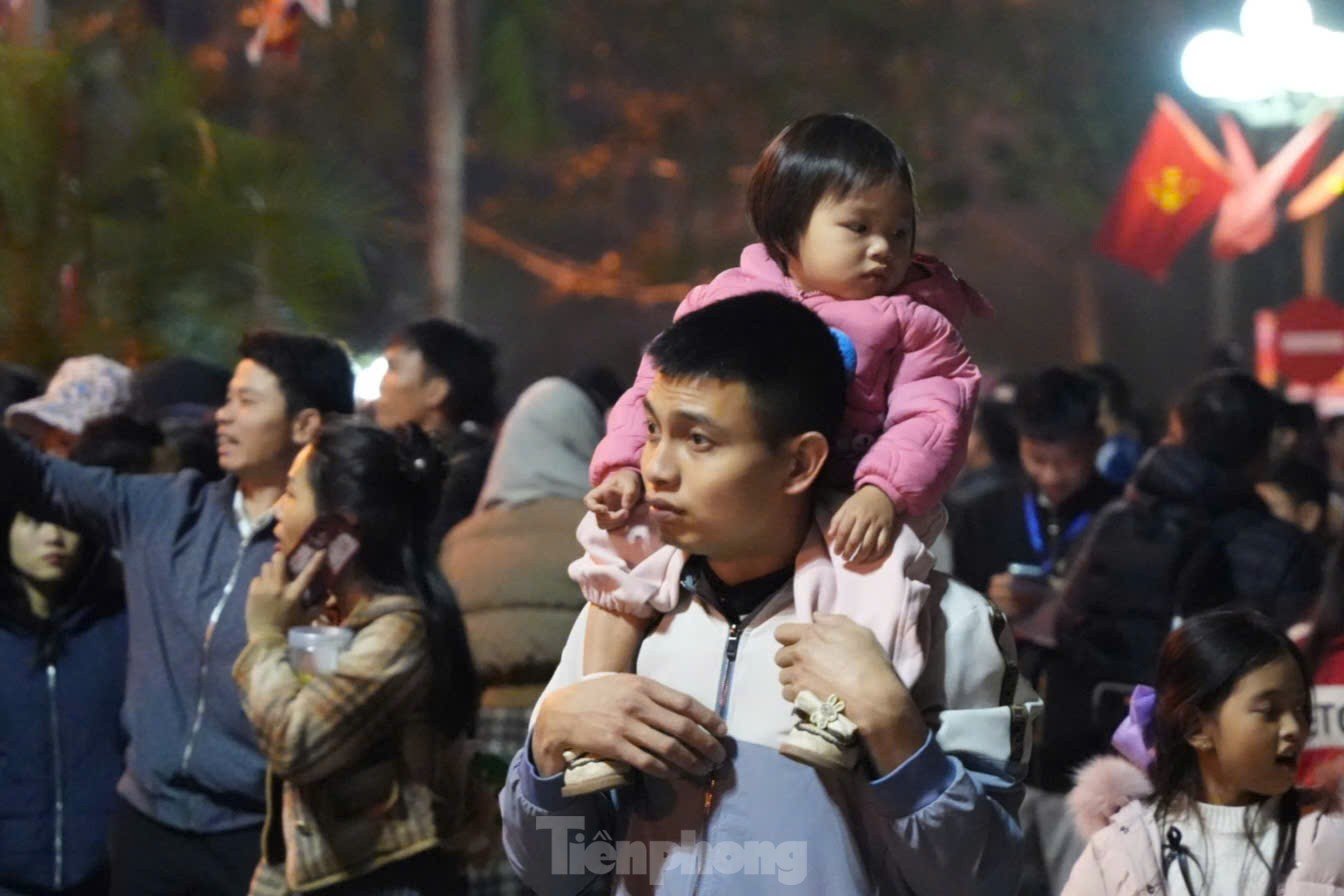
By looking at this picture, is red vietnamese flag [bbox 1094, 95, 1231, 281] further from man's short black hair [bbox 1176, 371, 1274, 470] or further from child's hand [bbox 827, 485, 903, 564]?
child's hand [bbox 827, 485, 903, 564]

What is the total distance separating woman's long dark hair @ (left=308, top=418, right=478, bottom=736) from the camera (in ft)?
15.8

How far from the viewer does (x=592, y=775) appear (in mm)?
2990

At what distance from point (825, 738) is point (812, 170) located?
951 mm

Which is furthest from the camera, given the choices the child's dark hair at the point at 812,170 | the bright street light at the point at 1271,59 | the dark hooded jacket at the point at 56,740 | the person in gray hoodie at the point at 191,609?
the bright street light at the point at 1271,59

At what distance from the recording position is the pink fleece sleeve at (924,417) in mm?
2977

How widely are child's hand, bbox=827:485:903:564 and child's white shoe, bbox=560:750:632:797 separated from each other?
48cm

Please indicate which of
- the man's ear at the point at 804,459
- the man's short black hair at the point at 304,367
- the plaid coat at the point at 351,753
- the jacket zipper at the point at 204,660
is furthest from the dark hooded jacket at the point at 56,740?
the man's ear at the point at 804,459

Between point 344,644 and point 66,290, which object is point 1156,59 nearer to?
point 66,290

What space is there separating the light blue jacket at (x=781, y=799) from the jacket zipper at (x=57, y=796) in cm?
271

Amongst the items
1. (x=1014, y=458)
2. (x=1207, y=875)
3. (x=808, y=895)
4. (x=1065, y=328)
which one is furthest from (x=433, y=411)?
(x=1065, y=328)

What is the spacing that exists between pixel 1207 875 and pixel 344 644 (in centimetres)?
207

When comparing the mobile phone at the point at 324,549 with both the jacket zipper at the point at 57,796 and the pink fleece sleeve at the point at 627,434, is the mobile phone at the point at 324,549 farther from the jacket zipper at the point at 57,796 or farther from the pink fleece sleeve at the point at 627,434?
the pink fleece sleeve at the point at 627,434

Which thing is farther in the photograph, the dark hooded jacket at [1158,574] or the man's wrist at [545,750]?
the dark hooded jacket at [1158,574]

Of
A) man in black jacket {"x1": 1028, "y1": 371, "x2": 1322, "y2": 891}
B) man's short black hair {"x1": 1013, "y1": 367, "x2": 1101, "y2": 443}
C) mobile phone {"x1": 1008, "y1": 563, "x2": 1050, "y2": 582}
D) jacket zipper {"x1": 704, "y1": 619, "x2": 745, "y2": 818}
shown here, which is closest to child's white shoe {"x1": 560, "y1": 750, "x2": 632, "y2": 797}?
jacket zipper {"x1": 704, "y1": 619, "x2": 745, "y2": 818}
